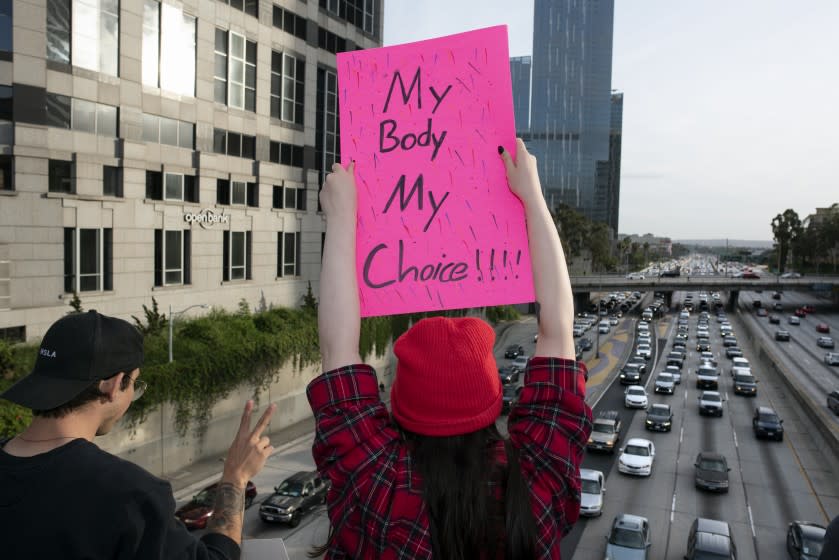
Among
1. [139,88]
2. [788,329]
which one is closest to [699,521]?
[139,88]

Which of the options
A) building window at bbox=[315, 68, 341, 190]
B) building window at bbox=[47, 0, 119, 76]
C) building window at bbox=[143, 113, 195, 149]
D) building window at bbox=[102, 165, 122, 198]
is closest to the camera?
building window at bbox=[47, 0, 119, 76]

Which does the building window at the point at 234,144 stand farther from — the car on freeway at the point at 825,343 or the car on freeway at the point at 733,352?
the car on freeway at the point at 825,343

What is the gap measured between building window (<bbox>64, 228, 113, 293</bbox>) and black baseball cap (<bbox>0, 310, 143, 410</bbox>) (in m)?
25.9

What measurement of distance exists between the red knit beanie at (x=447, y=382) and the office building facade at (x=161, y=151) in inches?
1008

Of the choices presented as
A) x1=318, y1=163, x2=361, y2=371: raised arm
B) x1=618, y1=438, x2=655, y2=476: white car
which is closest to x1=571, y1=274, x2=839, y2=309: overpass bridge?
x1=618, y1=438, x2=655, y2=476: white car

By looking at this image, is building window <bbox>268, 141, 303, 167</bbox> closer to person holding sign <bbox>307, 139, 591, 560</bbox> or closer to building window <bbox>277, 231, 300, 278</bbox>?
building window <bbox>277, 231, 300, 278</bbox>

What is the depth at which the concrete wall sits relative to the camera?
2534 centimetres

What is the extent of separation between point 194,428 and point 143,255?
24.5 ft

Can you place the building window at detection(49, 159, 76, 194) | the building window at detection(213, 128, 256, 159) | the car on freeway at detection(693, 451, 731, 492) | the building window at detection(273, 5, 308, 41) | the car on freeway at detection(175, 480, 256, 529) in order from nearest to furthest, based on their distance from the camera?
the car on freeway at detection(175, 480, 256, 529), the building window at detection(49, 159, 76, 194), the car on freeway at detection(693, 451, 731, 492), the building window at detection(213, 128, 256, 159), the building window at detection(273, 5, 308, 41)

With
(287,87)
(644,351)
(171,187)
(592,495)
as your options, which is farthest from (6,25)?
(644,351)

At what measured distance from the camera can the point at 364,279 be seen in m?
3.04

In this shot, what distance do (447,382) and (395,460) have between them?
1.05ft

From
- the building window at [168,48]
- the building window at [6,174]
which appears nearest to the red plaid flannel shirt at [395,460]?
the building window at [6,174]

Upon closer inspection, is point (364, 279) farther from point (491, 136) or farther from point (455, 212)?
point (491, 136)
